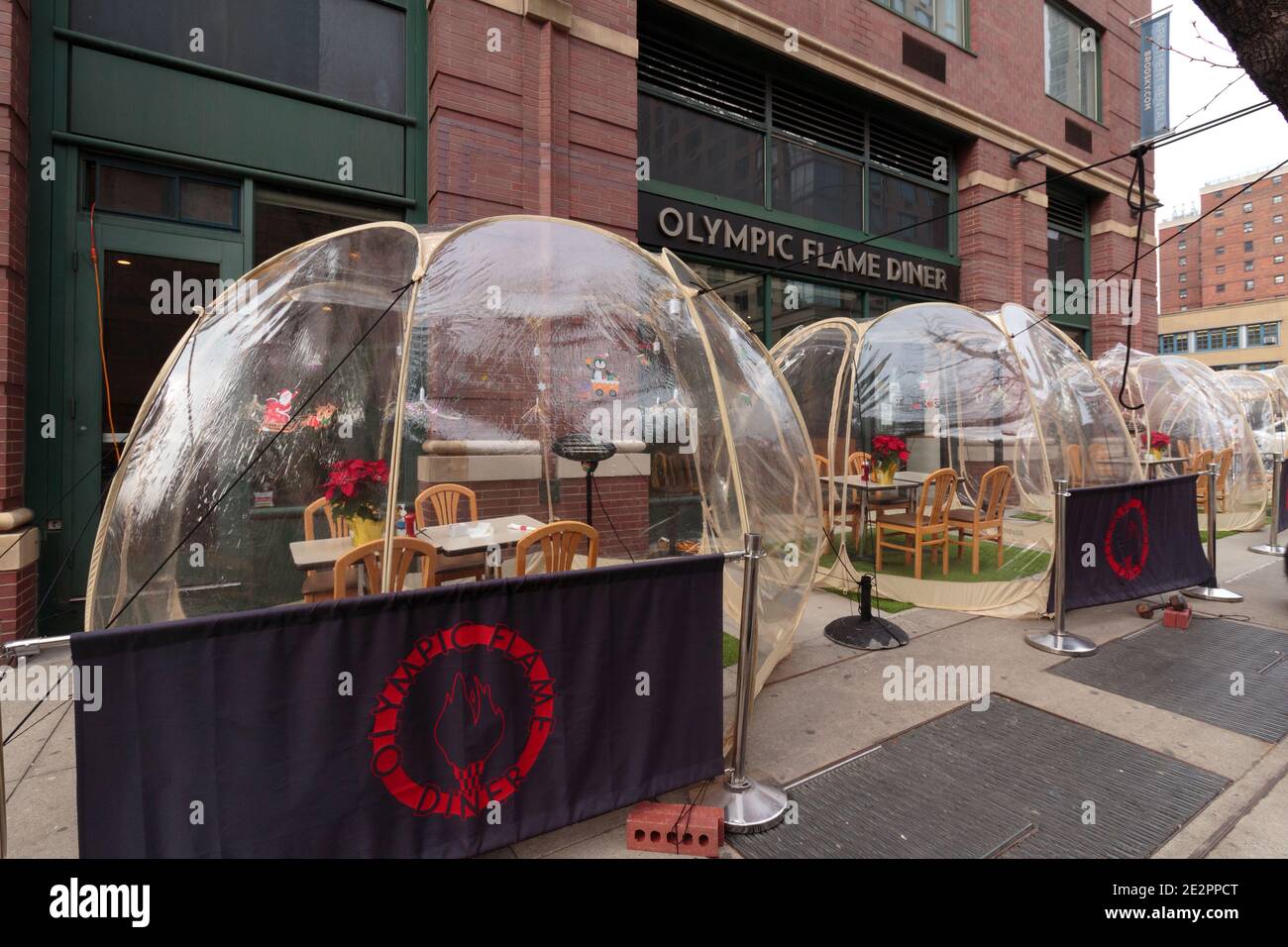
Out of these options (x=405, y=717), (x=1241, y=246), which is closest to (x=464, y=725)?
(x=405, y=717)

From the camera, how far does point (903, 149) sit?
37.8 ft

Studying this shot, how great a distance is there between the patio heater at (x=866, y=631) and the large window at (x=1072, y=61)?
14704mm

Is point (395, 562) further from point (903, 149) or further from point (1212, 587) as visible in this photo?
point (903, 149)

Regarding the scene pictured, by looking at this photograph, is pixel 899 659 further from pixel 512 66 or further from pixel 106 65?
pixel 106 65

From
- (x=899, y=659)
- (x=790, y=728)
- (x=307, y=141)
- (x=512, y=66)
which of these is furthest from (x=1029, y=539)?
(x=307, y=141)

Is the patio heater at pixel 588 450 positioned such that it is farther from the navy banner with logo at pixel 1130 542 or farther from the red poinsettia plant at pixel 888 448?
the navy banner with logo at pixel 1130 542

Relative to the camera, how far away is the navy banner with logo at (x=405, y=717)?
1907 millimetres

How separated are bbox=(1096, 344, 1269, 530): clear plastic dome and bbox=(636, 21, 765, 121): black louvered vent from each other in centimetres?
841

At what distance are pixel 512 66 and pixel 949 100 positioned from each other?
894 cm

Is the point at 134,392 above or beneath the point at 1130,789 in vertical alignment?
above

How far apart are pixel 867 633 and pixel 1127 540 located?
248 cm

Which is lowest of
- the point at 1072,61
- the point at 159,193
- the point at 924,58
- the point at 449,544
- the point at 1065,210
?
the point at 449,544

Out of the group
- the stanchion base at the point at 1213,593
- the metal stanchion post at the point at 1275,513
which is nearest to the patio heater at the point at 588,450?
the stanchion base at the point at 1213,593

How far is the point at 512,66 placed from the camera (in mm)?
6996
